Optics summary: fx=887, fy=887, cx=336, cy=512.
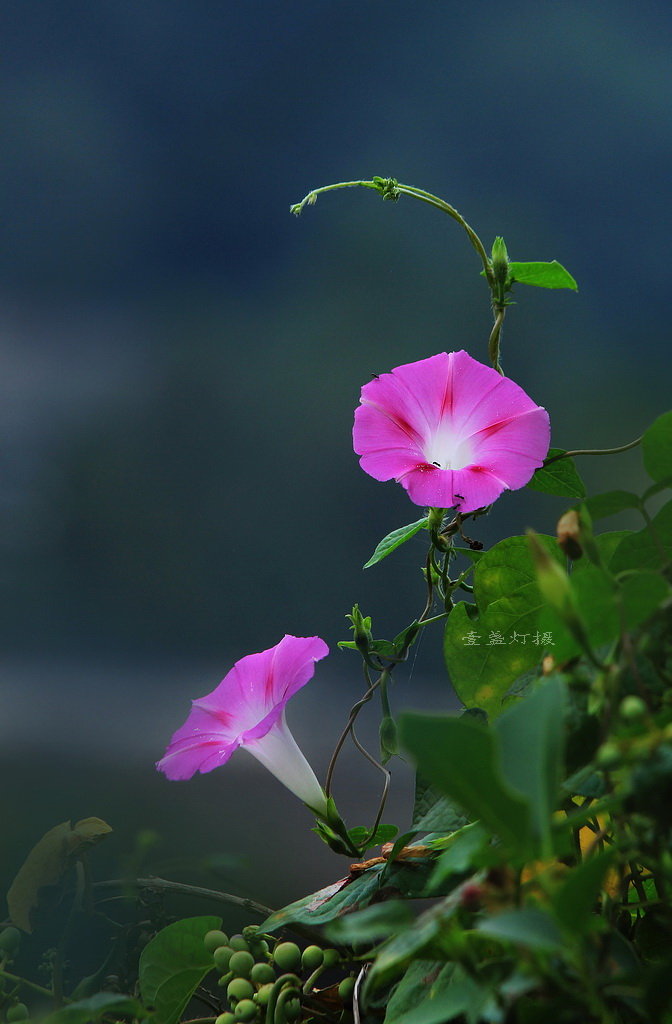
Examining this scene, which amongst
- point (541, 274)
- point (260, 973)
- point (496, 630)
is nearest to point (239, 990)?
point (260, 973)

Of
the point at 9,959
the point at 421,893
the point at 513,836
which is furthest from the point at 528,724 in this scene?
the point at 9,959

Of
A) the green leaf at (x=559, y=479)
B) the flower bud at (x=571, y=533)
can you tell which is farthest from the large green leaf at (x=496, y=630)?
the flower bud at (x=571, y=533)

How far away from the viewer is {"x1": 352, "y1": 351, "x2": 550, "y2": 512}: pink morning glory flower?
0.35 meters

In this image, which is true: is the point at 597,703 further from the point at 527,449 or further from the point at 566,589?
the point at 527,449

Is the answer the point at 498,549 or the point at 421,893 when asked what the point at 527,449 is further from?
the point at 421,893

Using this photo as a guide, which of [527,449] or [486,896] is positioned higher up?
[527,449]

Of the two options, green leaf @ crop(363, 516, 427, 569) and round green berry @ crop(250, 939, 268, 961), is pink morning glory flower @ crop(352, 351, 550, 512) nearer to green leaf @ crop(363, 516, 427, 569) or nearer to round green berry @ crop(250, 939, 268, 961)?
green leaf @ crop(363, 516, 427, 569)

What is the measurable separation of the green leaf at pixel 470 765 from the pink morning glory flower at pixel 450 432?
0.20 m

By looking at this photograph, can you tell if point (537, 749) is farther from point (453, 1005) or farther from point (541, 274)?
point (541, 274)

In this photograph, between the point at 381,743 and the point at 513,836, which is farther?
the point at 381,743

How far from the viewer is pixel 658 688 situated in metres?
0.20

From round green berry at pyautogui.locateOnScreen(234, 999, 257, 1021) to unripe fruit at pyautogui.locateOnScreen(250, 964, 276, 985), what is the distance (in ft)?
0.04

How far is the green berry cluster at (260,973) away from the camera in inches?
11.4

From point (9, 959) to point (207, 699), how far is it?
12cm
